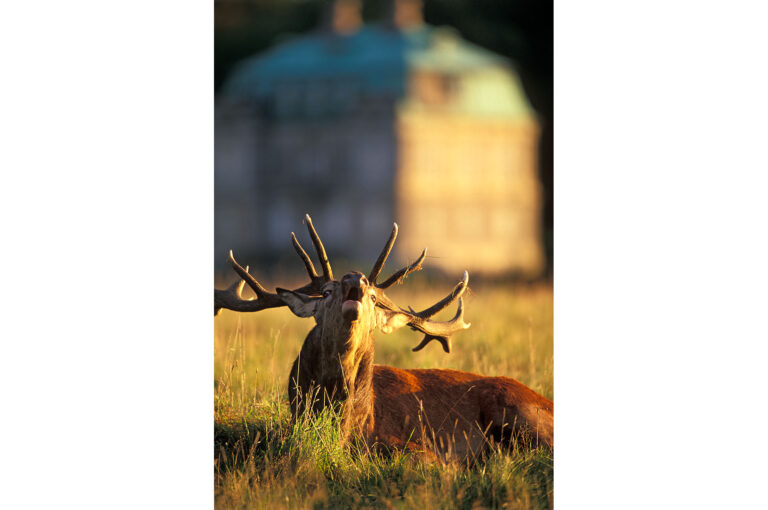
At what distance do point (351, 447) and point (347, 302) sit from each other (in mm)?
882

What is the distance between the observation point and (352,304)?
536 cm

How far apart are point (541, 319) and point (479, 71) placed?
159 cm

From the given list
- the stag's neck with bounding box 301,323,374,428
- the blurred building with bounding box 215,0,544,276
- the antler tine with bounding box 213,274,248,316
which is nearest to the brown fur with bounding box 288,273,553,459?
the stag's neck with bounding box 301,323,374,428

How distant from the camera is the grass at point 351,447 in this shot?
18.2 ft

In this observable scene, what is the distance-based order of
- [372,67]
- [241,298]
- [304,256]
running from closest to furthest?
[304,256], [241,298], [372,67]

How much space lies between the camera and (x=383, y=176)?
6.59 meters

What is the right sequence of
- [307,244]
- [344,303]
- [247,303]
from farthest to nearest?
[307,244], [247,303], [344,303]

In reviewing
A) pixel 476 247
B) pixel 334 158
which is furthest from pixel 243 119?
pixel 476 247

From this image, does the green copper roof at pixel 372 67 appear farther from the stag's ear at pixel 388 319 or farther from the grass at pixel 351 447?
the stag's ear at pixel 388 319

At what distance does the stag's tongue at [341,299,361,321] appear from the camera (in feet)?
17.6

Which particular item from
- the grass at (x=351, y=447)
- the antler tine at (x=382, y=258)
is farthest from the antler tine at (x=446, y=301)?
the antler tine at (x=382, y=258)

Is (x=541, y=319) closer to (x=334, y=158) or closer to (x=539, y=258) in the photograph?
(x=539, y=258)

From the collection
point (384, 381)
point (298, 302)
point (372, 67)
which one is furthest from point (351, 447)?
point (372, 67)

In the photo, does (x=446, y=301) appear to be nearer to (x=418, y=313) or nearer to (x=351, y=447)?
(x=418, y=313)
